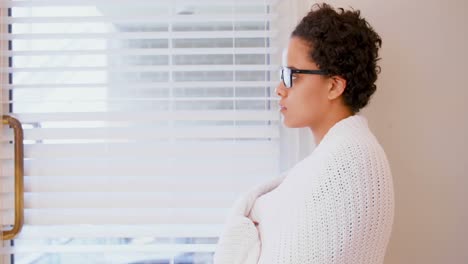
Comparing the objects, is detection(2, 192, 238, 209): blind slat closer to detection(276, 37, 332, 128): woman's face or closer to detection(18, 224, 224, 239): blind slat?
detection(18, 224, 224, 239): blind slat

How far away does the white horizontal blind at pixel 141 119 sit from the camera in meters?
1.19

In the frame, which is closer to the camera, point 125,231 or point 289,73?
point 289,73

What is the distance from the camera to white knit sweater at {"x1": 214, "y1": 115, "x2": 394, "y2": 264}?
77 cm

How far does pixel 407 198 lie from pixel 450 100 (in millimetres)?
339

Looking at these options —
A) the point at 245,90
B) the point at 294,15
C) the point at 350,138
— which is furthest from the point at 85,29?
the point at 350,138

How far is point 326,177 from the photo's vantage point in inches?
→ 31.0

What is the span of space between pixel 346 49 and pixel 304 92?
14cm

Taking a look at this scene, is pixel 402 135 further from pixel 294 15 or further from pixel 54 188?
pixel 54 188

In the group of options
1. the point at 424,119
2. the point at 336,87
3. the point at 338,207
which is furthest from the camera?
the point at 424,119

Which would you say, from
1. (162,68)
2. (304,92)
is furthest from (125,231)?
(304,92)

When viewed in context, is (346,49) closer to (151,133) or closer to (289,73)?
(289,73)

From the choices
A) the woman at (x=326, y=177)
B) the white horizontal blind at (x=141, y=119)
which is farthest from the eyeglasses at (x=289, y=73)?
the white horizontal blind at (x=141, y=119)

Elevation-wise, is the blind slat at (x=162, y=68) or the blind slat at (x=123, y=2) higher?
the blind slat at (x=123, y=2)

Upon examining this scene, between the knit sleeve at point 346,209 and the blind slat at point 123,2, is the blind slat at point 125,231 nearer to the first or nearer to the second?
the knit sleeve at point 346,209
